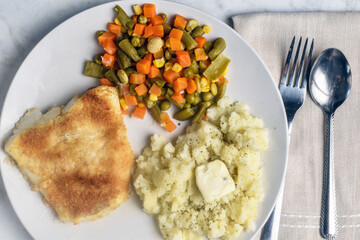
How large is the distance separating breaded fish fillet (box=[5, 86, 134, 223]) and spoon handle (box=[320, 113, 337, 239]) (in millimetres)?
2544

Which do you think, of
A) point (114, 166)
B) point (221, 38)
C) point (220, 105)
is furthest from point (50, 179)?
point (221, 38)

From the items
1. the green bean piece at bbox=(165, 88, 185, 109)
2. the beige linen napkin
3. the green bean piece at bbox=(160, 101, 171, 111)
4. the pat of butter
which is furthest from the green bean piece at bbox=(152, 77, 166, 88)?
the beige linen napkin

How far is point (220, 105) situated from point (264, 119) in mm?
568

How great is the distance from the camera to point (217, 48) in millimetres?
4180

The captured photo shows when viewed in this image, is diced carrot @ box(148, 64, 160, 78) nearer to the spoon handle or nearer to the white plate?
the white plate

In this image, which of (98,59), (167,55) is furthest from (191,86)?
(98,59)

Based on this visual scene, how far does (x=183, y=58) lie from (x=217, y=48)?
16.8 inches

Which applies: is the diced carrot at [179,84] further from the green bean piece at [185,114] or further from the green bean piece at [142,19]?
the green bean piece at [142,19]

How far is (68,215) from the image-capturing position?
4.16 metres

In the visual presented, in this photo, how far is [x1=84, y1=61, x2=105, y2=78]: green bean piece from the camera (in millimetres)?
4242

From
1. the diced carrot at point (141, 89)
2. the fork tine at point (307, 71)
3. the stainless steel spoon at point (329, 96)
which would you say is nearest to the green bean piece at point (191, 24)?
the diced carrot at point (141, 89)

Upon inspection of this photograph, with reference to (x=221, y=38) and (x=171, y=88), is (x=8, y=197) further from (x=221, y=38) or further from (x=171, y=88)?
(x=221, y=38)

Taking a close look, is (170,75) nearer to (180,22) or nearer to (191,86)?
(191,86)

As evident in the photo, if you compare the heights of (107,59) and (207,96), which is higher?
(107,59)
